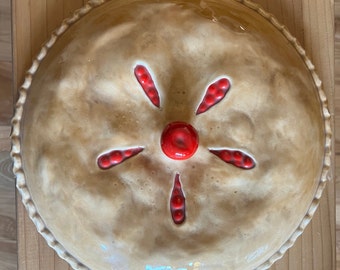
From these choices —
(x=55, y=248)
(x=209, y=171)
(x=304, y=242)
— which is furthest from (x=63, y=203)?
(x=304, y=242)

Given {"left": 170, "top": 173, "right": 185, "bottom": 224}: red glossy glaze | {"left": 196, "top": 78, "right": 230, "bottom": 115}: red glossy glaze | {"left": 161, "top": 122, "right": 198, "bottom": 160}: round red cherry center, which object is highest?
{"left": 196, "top": 78, "right": 230, "bottom": 115}: red glossy glaze

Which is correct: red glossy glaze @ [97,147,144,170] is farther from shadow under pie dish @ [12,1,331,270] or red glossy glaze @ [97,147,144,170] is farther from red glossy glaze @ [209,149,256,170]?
red glossy glaze @ [209,149,256,170]

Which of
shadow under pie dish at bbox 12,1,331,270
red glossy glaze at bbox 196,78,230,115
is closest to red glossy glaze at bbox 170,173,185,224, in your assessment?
shadow under pie dish at bbox 12,1,331,270

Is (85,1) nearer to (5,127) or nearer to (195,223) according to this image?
(5,127)

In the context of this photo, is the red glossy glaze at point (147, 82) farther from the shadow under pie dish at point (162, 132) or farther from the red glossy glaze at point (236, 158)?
the red glossy glaze at point (236, 158)

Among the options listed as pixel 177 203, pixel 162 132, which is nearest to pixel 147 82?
pixel 162 132

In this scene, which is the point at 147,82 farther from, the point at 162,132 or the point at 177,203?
the point at 177,203

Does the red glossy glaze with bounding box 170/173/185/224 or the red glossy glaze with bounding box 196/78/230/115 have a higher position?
the red glossy glaze with bounding box 196/78/230/115

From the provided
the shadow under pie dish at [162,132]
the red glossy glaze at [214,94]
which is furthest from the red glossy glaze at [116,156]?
the red glossy glaze at [214,94]
